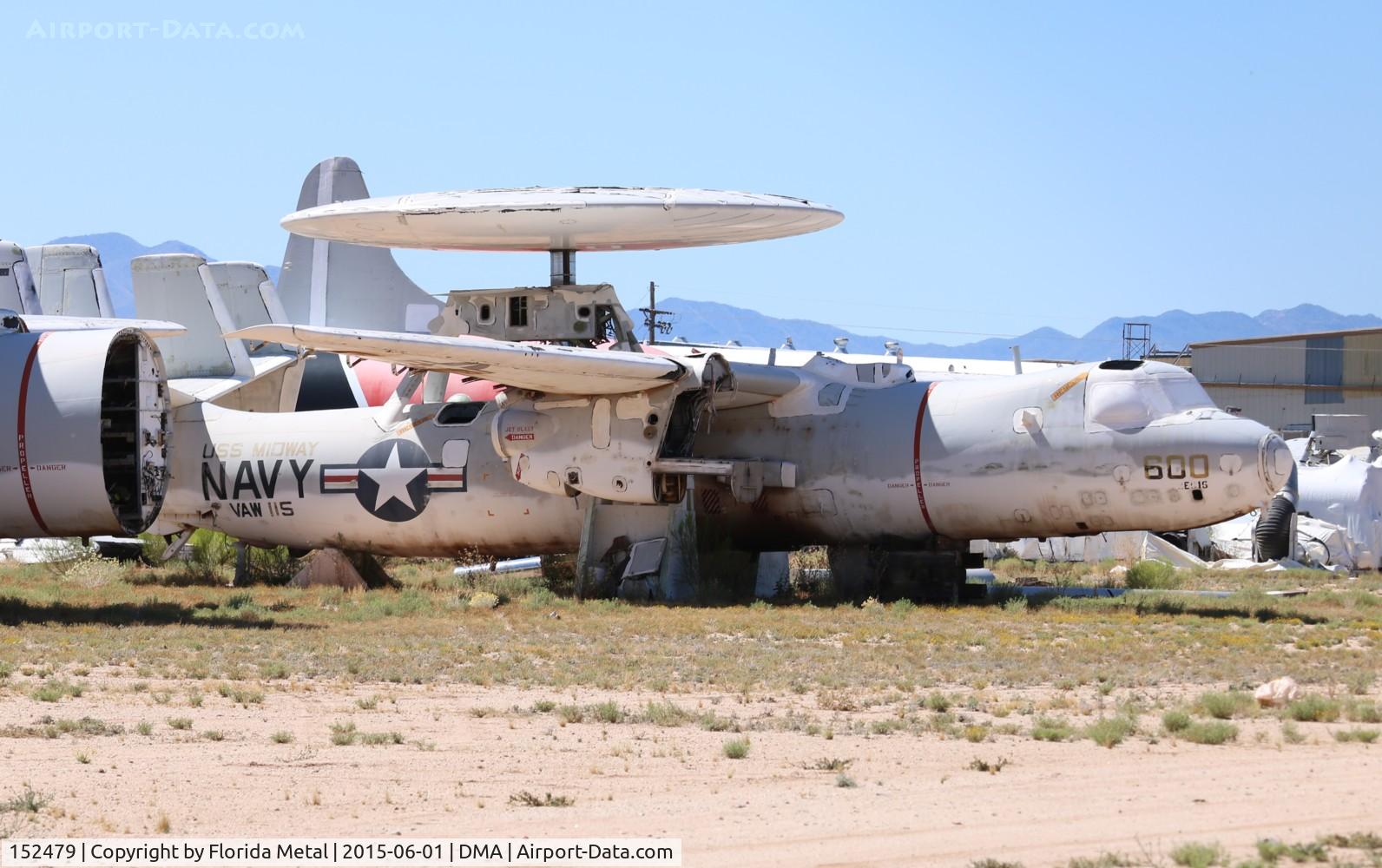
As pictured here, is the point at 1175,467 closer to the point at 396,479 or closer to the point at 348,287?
the point at 396,479

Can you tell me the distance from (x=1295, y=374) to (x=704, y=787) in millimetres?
64505

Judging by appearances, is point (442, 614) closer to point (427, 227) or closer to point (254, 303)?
point (427, 227)

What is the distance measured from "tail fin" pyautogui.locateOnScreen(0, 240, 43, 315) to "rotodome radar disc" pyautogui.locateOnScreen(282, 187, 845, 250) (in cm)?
A: 605

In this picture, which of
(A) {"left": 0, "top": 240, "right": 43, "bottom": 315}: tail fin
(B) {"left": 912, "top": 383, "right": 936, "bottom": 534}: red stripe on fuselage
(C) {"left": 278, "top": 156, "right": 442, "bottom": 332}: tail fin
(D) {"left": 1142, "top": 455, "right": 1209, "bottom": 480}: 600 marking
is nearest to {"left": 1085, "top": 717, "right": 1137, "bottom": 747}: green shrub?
(D) {"left": 1142, "top": 455, "right": 1209, "bottom": 480}: 600 marking

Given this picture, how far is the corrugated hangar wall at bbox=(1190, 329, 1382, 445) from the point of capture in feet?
216

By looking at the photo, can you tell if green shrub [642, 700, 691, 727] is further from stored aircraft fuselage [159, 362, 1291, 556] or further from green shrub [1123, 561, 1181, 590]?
green shrub [1123, 561, 1181, 590]

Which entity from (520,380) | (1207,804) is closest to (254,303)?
(520,380)

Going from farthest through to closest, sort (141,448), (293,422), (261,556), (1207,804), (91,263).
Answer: (91,263)
(261,556)
(293,422)
(141,448)
(1207,804)

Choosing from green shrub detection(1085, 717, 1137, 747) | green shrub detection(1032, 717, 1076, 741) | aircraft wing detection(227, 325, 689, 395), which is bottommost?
green shrub detection(1032, 717, 1076, 741)

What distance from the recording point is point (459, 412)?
69.6 feet

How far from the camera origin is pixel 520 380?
18.9m

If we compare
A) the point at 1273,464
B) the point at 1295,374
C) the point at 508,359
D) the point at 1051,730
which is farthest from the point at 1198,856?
the point at 1295,374

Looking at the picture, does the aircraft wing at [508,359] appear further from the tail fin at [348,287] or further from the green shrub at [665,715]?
the tail fin at [348,287]

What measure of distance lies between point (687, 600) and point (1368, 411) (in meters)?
52.9
